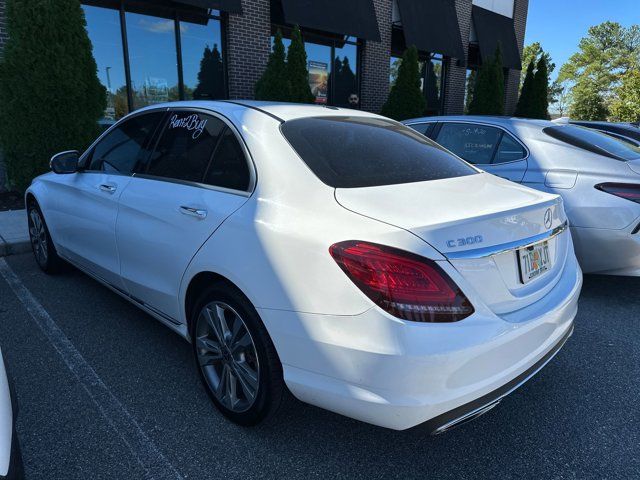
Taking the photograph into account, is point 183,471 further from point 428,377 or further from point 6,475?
point 428,377

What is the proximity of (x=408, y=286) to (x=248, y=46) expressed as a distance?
30.8 ft

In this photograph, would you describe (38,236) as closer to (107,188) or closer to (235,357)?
(107,188)

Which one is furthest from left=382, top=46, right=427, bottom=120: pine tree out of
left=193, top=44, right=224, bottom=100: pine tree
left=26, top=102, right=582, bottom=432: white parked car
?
left=26, top=102, right=582, bottom=432: white parked car

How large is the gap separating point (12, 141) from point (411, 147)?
6.58m

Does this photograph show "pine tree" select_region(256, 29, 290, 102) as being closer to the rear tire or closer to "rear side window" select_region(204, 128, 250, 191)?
the rear tire

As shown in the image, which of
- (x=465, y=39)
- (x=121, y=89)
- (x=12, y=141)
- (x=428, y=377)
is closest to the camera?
(x=428, y=377)

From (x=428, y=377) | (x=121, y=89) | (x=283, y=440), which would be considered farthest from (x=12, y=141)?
(x=428, y=377)

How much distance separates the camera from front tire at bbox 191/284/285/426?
2100mm

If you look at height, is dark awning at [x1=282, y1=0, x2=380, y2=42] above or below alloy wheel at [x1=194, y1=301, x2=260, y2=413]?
above

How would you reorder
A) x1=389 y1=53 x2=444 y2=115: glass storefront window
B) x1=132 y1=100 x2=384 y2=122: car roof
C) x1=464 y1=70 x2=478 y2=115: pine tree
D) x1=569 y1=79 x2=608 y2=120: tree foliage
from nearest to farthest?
1. x1=132 y1=100 x2=384 y2=122: car roof
2. x1=389 y1=53 x2=444 y2=115: glass storefront window
3. x1=464 y1=70 x2=478 y2=115: pine tree
4. x1=569 y1=79 x2=608 y2=120: tree foliage

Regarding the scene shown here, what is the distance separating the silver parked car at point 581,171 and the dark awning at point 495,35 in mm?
12089

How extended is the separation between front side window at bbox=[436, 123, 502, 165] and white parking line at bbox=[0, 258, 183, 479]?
3.93 meters

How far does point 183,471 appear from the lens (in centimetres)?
208

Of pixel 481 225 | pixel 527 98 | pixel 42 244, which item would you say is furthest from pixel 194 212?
pixel 527 98
